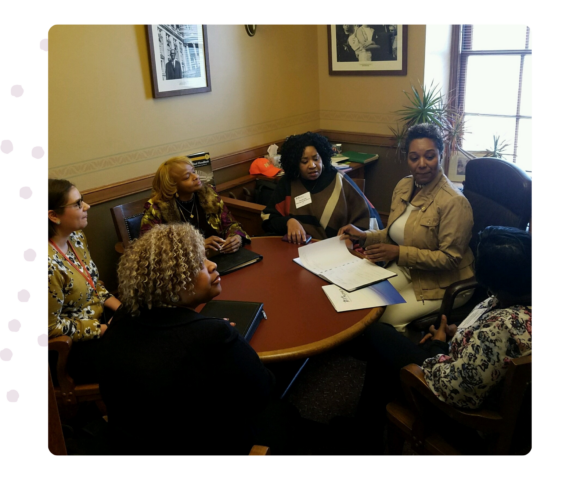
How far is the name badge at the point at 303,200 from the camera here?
2762mm

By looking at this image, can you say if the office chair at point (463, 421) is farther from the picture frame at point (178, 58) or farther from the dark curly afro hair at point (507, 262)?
the picture frame at point (178, 58)

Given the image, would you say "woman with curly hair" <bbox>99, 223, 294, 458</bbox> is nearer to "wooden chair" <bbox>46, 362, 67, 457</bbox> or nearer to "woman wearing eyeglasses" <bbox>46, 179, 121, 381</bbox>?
"wooden chair" <bbox>46, 362, 67, 457</bbox>

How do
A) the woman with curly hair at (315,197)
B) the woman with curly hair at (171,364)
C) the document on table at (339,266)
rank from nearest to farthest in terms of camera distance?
the woman with curly hair at (171,364) → the document on table at (339,266) → the woman with curly hair at (315,197)

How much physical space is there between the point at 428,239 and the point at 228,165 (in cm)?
201

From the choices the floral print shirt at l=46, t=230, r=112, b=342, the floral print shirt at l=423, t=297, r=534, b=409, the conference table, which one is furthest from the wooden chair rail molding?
the floral print shirt at l=423, t=297, r=534, b=409

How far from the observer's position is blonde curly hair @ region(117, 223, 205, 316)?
1.21 meters

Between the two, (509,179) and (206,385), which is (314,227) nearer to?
(509,179)

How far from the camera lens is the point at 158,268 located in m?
1.23

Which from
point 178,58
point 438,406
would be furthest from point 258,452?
point 178,58

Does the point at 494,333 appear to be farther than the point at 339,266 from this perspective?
No

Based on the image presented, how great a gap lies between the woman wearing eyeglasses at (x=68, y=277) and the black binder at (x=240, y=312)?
1.73 feet

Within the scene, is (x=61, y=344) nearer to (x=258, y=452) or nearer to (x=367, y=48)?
(x=258, y=452)

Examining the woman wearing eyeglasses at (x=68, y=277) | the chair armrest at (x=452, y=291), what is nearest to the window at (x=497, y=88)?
the chair armrest at (x=452, y=291)

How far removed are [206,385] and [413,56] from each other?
3490mm
